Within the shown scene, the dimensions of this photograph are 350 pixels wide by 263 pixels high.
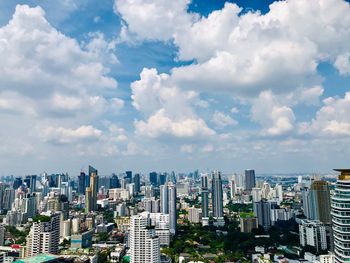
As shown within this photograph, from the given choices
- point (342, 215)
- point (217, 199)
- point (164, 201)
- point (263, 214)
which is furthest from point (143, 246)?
point (217, 199)

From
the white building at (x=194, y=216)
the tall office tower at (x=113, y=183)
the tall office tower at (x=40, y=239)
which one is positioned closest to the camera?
the tall office tower at (x=40, y=239)

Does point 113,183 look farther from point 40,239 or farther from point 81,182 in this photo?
point 40,239

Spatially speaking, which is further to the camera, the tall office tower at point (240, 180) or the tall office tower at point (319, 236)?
the tall office tower at point (240, 180)

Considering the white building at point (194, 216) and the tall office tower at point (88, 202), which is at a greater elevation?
the tall office tower at point (88, 202)

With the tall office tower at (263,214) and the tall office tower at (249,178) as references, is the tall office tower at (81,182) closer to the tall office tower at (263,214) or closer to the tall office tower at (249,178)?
the tall office tower at (249,178)

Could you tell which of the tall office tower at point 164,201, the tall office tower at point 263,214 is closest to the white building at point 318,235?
the tall office tower at point 263,214

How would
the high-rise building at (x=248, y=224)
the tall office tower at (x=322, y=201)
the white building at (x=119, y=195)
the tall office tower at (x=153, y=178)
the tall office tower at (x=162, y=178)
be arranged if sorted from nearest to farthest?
the tall office tower at (x=322, y=201) → the high-rise building at (x=248, y=224) → the white building at (x=119, y=195) → the tall office tower at (x=153, y=178) → the tall office tower at (x=162, y=178)

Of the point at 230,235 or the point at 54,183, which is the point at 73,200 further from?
the point at 230,235

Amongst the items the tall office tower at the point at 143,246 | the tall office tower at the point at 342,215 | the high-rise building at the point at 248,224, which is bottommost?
the high-rise building at the point at 248,224

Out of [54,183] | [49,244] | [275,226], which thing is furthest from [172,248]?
[54,183]
